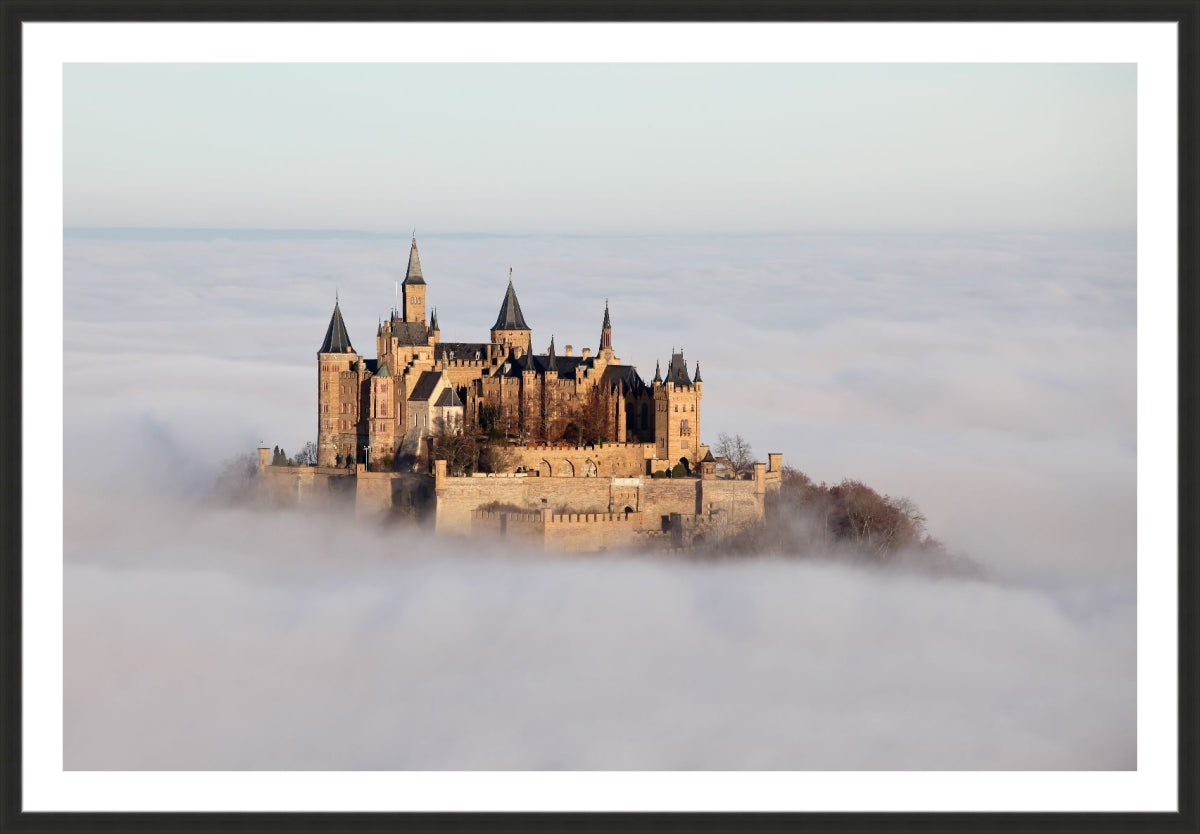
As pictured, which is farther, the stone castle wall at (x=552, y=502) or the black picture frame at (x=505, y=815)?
the stone castle wall at (x=552, y=502)

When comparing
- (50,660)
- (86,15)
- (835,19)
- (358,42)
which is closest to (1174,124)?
(835,19)

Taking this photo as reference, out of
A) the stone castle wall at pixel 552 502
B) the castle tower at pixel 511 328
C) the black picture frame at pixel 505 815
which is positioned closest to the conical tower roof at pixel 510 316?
the castle tower at pixel 511 328

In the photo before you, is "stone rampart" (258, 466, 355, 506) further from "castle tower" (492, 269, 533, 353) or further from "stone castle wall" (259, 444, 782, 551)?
"castle tower" (492, 269, 533, 353)

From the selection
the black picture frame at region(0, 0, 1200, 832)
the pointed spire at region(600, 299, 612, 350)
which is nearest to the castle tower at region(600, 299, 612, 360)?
the pointed spire at region(600, 299, 612, 350)

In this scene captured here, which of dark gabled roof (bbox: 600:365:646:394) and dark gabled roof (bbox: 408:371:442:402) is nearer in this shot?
dark gabled roof (bbox: 408:371:442:402)

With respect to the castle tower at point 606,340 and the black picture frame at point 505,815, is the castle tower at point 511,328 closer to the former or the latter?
the castle tower at point 606,340

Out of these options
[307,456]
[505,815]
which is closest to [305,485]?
[307,456]
